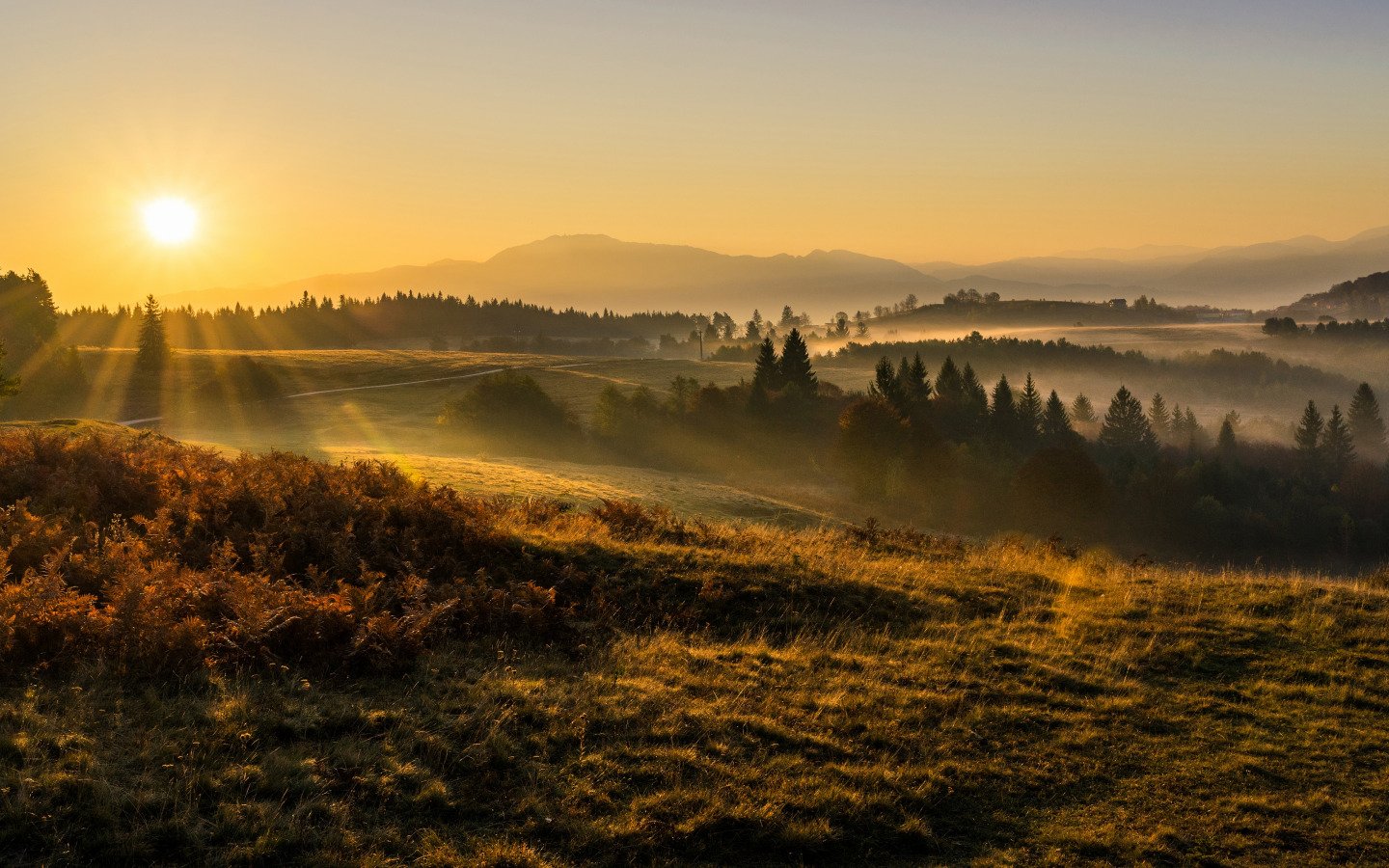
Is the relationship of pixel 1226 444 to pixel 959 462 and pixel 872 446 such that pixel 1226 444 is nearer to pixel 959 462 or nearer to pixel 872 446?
pixel 959 462

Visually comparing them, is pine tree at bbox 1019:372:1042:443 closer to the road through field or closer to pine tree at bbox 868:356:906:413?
pine tree at bbox 868:356:906:413

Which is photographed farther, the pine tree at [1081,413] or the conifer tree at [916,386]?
the pine tree at [1081,413]

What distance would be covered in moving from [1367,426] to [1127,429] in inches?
3496

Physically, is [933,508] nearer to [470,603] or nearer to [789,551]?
[789,551]

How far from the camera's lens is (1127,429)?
147m

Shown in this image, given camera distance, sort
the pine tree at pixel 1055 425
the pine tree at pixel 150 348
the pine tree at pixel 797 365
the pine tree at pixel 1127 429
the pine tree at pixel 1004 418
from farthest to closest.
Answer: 1. the pine tree at pixel 1127 429
2. the pine tree at pixel 1055 425
3. the pine tree at pixel 797 365
4. the pine tree at pixel 1004 418
5. the pine tree at pixel 150 348

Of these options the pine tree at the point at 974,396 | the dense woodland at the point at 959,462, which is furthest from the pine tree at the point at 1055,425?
the pine tree at the point at 974,396

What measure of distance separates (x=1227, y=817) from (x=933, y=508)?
81.7m

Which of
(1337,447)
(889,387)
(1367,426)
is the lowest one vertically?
(1337,447)

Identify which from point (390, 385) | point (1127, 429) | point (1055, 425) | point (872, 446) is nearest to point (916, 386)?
point (1055, 425)

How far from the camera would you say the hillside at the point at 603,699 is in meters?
7.71

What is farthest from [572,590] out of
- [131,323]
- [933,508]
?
[131,323]

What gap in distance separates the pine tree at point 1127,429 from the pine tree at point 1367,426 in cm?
7311

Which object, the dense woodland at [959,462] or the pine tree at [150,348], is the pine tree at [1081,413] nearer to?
the dense woodland at [959,462]
